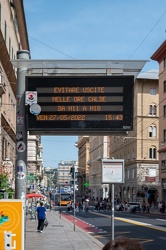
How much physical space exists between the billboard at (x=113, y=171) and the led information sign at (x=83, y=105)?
75.1 inches

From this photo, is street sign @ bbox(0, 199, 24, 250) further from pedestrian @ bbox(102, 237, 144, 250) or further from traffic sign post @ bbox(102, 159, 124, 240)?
pedestrian @ bbox(102, 237, 144, 250)

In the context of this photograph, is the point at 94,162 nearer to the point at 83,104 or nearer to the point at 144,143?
the point at 144,143

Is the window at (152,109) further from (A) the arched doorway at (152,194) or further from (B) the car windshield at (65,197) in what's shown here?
(B) the car windshield at (65,197)

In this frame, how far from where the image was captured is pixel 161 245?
20531mm

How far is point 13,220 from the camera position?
10.2 m

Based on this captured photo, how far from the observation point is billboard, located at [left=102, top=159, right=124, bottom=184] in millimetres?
13227

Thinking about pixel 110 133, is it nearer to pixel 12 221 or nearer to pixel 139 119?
pixel 12 221

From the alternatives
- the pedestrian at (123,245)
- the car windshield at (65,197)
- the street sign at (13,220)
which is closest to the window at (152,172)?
the car windshield at (65,197)

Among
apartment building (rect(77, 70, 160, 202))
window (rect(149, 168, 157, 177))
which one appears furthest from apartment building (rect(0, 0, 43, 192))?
window (rect(149, 168, 157, 177))

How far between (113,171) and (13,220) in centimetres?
391

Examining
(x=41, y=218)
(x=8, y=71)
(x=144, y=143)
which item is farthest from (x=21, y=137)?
(x=144, y=143)

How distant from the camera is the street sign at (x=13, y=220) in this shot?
33.2 feet

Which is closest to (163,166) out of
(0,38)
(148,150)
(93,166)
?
(148,150)

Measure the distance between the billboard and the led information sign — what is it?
191 cm
